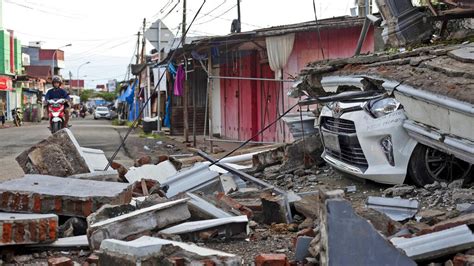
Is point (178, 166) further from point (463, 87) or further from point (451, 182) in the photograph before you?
point (463, 87)

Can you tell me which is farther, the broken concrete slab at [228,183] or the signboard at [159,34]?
the signboard at [159,34]

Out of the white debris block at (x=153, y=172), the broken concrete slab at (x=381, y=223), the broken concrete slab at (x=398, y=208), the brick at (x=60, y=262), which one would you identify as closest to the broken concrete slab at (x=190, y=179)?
the white debris block at (x=153, y=172)

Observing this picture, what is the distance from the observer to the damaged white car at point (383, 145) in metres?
6.07

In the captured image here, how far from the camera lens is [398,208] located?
16.7 feet

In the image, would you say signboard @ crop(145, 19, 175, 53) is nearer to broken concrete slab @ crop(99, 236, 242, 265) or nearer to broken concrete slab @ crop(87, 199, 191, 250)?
broken concrete slab @ crop(87, 199, 191, 250)

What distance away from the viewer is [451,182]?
6.02m

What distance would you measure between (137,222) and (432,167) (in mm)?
3038

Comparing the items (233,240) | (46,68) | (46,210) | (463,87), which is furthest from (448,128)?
(46,68)

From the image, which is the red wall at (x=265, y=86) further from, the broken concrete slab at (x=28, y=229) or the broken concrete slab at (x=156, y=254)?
the broken concrete slab at (x=156, y=254)

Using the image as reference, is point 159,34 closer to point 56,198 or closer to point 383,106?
point 383,106

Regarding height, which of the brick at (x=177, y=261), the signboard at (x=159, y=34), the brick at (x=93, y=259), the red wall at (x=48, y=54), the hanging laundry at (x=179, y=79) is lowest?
the brick at (x=93, y=259)

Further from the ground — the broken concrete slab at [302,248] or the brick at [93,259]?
the broken concrete slab at [302,248]

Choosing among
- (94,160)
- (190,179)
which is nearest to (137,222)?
(190,179)

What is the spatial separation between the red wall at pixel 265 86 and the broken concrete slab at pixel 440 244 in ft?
30.8
